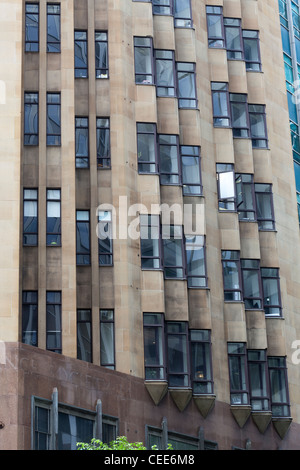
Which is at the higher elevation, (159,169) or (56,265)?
(159,169)

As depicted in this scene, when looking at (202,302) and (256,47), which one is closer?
(202,302)

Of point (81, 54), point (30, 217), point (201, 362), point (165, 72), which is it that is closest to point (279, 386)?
point (201, 362)

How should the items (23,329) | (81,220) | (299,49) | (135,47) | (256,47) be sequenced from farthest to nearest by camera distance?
(299,49) → (256,47) → (135,47) → (81,220) → (23,329)

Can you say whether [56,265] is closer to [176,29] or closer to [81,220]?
[81,220]

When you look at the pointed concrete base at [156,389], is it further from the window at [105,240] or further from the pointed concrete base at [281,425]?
the pointed concrete base at [281,425]

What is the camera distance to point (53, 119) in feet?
168

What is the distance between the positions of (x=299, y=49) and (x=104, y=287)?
24.4 metres

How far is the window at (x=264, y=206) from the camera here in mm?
57469

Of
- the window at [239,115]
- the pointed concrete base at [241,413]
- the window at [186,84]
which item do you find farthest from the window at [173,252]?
the window at [239,115]

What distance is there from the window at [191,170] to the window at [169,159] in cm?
68

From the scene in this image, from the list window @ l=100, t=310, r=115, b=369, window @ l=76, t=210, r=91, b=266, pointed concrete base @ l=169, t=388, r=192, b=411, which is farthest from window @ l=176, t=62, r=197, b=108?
pointed concrete base @ l=169, t=388, r=192, b=411

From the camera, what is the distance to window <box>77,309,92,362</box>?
48469mm

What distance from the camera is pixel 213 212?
181ft

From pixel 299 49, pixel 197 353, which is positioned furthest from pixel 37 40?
pixel 299 49
